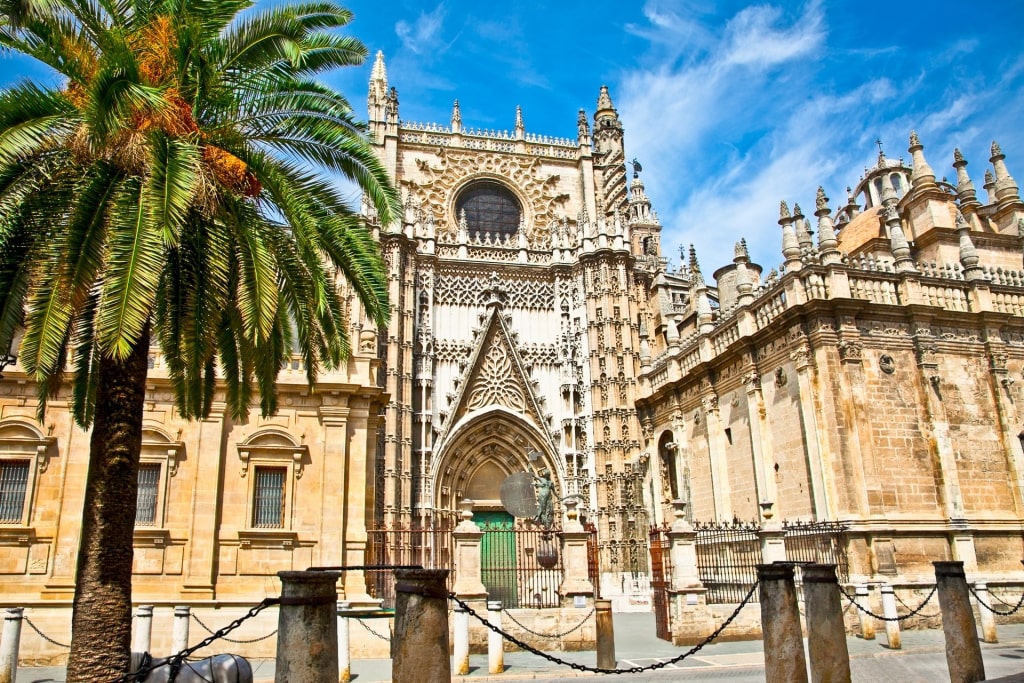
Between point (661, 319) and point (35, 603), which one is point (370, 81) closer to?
point (661, 319)

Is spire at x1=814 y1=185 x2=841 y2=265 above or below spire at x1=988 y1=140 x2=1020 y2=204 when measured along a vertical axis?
below

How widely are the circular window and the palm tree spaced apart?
72.9 feet

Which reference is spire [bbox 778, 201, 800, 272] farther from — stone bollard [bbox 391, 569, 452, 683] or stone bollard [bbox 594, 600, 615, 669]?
stone bollard [bbox 391, 569, 452, 683]

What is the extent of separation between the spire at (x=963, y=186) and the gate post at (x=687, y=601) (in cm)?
1723

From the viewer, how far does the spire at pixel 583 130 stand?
1314 inches

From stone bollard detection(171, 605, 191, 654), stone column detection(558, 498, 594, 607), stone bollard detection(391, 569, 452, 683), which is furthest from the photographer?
stone column detection(558, 498, 594, 607)

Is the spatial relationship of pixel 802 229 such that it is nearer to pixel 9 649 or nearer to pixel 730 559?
pixel 730 559

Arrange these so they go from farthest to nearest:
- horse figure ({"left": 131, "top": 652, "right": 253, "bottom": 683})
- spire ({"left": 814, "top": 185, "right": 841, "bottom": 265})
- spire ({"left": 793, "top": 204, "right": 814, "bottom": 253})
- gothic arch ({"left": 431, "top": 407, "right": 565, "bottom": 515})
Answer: gothic arch ({"left": 431, "top": 407, "right": 565, "bottom": 515}), spire ({"left": 793, "top": 204, "right": 814, "bottom": 253}), spire ({"left": 814, "top": 185, "right": 841, "bottom": 265}), horse figure ({"left": 131, "top": 652, "right": 253, "bottom": 683})

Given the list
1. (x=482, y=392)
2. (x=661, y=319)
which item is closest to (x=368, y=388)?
(x=482, y=392)

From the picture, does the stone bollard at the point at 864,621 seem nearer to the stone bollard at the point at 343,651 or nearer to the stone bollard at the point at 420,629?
the stone bollard at the point at 343,651

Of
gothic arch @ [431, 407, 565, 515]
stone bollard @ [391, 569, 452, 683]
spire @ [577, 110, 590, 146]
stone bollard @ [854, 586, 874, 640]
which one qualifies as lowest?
stone bollard @ [854, 586, 874, 640]

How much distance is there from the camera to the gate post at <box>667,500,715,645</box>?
1404 centimetres

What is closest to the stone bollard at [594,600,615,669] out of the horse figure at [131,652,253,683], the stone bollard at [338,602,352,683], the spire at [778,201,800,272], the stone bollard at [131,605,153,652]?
the stone bollard at [338,602,352,683]

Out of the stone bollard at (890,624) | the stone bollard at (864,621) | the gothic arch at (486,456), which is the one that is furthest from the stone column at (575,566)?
the gothic arch at (486,456)
